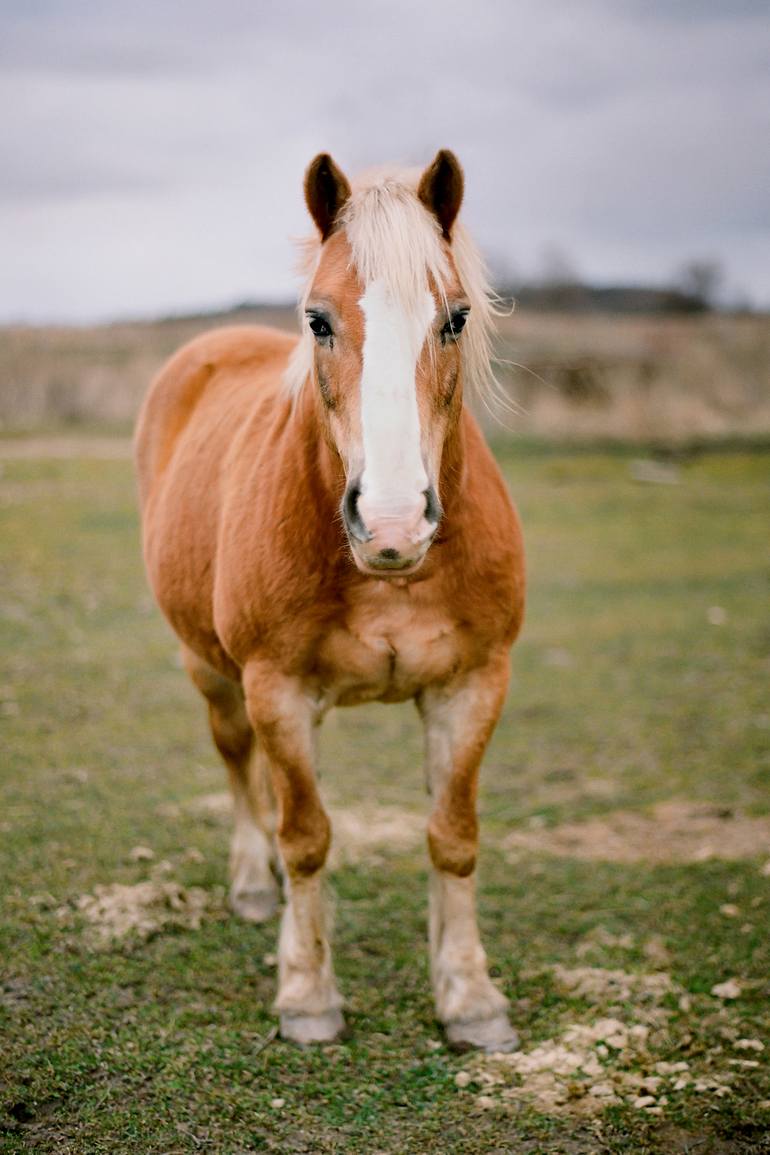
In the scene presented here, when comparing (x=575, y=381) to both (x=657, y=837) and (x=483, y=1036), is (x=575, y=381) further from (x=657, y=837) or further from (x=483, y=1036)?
(x=483, y=1036)

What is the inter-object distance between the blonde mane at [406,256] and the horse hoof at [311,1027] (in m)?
1.92

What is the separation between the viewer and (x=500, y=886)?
4285 mm

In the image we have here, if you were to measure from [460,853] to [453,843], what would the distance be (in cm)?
4

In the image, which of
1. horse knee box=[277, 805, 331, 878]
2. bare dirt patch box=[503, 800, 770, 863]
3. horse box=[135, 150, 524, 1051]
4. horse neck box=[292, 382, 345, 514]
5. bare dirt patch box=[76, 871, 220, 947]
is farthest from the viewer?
bare dirt patch box=[503, 800, 770, 863]

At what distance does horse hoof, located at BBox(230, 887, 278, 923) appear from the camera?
4023 millimetres

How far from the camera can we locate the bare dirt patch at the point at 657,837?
4547 millimetres

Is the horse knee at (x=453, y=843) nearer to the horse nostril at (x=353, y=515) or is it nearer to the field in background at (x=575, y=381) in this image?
the horse nostril at (x=353, y=515)

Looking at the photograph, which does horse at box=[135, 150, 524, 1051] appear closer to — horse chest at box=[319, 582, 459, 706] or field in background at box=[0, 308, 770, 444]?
horse chest at box=[319, 582, 459, 706]

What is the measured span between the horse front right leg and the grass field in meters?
0.12

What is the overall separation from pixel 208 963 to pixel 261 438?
180cm

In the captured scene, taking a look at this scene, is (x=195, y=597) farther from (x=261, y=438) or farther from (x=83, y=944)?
(x=83, y=944)

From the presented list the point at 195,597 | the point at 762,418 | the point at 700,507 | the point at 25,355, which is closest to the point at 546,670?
the point at 195,597

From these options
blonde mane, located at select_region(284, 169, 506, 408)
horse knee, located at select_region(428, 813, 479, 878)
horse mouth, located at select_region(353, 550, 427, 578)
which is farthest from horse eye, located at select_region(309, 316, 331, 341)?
horse knee, located at select_region(428, 813, 479, 878)

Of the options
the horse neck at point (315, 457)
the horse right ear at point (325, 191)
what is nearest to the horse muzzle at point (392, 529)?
the horse neck at point (315, 457)
